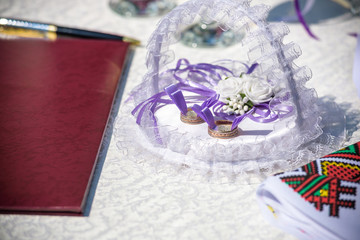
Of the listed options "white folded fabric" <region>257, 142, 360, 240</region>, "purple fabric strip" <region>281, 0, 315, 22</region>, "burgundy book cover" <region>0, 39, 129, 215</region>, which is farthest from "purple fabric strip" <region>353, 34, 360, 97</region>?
"burgundy book cover" <region>0, 39, 129, 215</region>

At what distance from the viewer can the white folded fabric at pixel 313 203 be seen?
518mm

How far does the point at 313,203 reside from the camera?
53 centimetres

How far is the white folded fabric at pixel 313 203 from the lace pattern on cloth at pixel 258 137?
0.21 ft

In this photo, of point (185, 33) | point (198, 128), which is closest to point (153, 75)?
point (198, 128)

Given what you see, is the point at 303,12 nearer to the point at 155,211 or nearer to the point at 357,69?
the point at 357,69

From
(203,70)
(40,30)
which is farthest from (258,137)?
(40,30)

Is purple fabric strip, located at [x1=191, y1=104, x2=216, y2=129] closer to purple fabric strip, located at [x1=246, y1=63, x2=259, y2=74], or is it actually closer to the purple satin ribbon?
the purple satin ribbon

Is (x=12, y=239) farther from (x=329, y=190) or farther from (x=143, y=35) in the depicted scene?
(x=143, y=35)

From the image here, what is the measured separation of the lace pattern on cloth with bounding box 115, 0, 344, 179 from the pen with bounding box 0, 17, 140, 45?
37cm

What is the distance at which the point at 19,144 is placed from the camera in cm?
69

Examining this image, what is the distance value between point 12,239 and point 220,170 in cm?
26

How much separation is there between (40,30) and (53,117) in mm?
324

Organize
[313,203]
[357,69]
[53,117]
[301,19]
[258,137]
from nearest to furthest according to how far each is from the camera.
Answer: [313,203]
[258,137]
[53,117]
[357,69]
[301,19]

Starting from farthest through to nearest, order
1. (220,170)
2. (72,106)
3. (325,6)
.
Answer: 1. (325,6)
2. (72,106)
3. (220,170)
